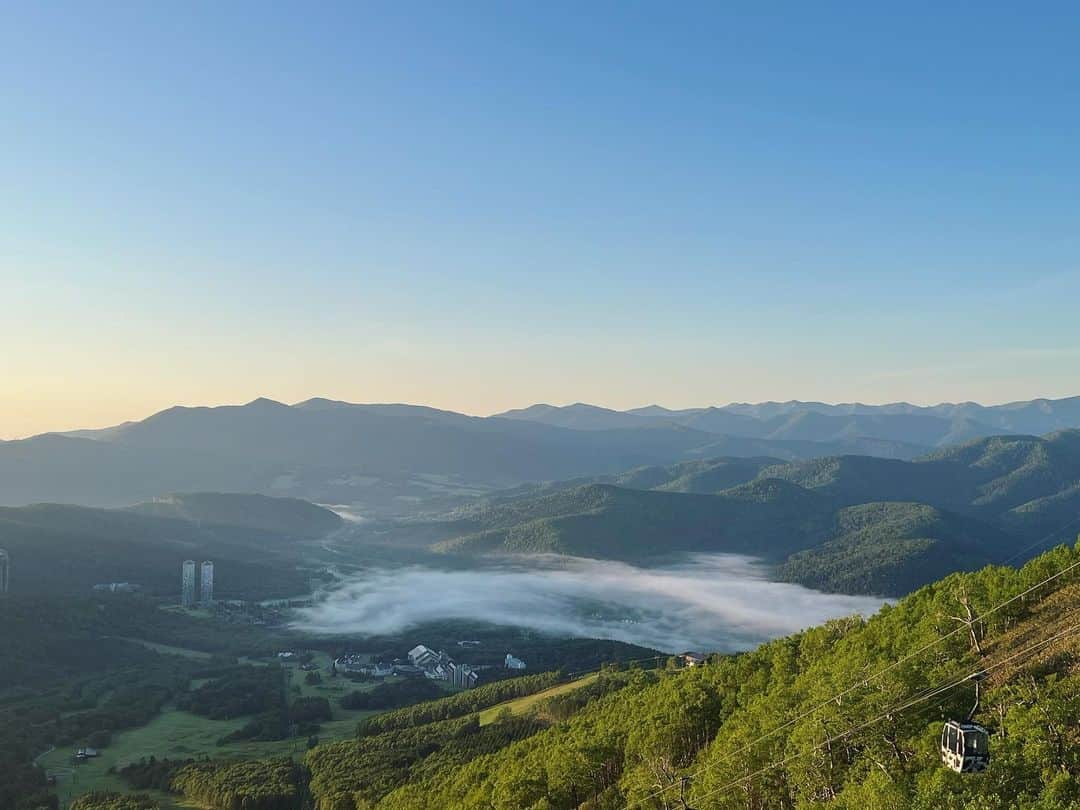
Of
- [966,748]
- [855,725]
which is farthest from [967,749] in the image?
[855,725]

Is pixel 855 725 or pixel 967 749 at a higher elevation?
pixel 967 749

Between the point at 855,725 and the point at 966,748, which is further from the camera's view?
the point at 855,725

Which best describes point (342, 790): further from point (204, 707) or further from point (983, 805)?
A: point (983, 805)

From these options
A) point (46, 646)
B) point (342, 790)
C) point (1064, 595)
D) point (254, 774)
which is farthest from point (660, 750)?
point (46, 646)

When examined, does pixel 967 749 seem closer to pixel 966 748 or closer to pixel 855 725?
pixel 966 748

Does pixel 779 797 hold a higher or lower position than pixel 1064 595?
lower

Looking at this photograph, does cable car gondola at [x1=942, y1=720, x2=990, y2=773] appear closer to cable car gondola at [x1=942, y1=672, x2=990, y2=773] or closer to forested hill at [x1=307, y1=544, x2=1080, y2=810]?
cable car gondola at [x1=942, y1=672, x2=990, y2=773]

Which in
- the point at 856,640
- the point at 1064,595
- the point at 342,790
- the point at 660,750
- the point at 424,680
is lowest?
the point at 424,680

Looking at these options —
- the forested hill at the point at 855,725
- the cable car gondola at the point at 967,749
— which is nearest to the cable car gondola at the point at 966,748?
the cable car gondola at the point at 967,749
